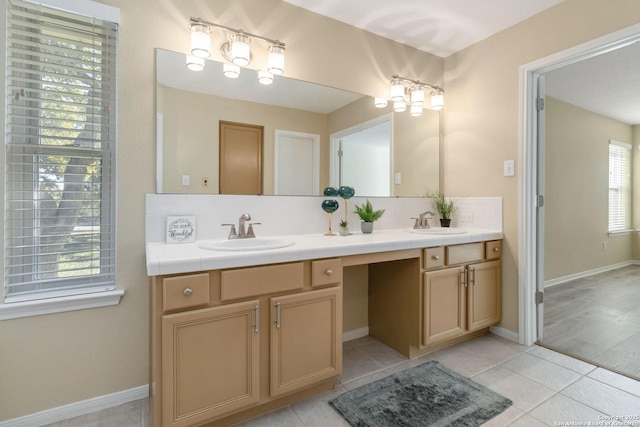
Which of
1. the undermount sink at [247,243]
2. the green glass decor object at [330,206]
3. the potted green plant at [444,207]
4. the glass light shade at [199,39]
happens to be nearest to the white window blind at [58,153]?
the glass light shade at [199,39]

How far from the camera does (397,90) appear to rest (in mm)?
2447

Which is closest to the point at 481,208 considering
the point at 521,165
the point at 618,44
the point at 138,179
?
the point at 521,165

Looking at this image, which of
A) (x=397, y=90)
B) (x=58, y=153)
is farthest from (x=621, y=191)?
→ (x=58, y=153)

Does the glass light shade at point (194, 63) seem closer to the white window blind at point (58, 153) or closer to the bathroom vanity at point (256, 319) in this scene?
the white window blind at point (58, 153)

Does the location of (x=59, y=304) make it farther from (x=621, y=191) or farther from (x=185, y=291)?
(x=621, y=191)

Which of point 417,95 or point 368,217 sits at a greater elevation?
point 417,95

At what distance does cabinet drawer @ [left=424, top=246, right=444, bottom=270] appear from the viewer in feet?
6.52

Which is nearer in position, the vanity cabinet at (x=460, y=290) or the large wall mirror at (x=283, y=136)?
the large wall mirror at (x=283, y=136)

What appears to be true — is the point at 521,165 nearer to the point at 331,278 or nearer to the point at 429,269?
the point at 429,269

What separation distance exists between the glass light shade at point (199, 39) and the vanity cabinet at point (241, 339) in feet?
4.04

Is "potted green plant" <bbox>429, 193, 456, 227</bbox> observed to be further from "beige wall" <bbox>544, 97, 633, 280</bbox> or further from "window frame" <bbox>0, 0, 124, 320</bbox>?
"window frame" <bbox>0, 0, 124, 320</bbox>

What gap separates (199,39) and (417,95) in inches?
66.1

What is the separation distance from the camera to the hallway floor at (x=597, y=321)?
2.10 meters

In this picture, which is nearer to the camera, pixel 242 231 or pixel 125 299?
pixel 125 299
